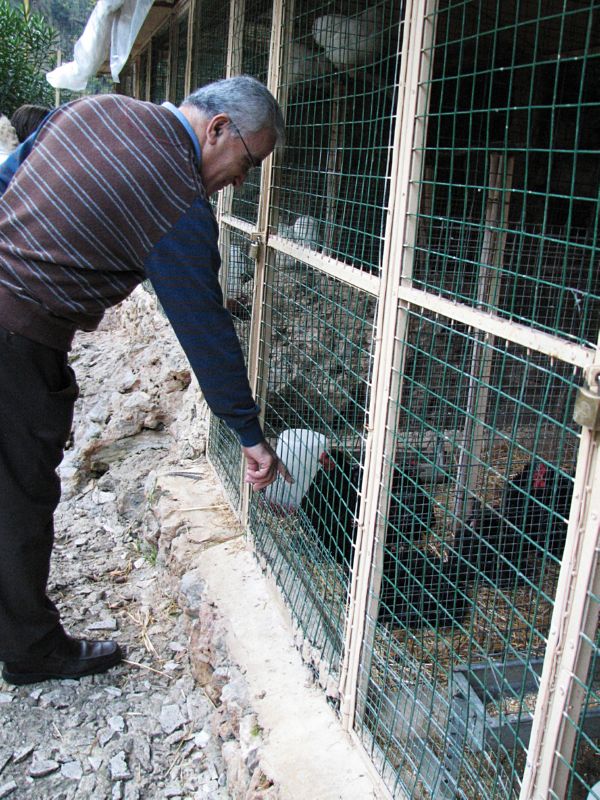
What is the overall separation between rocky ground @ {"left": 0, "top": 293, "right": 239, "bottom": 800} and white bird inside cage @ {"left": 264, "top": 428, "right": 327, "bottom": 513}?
0.68 meters

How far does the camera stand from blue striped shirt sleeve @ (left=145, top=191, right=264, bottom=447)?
2.12 m

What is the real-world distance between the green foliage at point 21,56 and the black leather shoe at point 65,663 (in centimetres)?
1124

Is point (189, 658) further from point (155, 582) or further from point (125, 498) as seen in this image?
point (125, 498)

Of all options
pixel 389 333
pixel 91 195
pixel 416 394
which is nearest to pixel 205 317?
pixel 91 195

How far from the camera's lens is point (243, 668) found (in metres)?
2.52

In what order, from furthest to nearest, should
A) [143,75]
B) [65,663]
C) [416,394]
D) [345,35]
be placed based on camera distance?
[143,75] < [416,394] < [65,663] < [345,35]

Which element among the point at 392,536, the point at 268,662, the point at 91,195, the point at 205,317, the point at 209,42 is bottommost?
the point at 268,662

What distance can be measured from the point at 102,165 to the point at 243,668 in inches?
63.4

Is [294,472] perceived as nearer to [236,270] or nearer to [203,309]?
[203,309]

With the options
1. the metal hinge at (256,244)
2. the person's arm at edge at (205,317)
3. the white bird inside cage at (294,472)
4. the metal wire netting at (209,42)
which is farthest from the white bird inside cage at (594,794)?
the metal wire netting at (209,42)

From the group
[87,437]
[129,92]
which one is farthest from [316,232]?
[129,92]

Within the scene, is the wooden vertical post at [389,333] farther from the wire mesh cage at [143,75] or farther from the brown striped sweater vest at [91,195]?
the wire mesh cage at [143,75]

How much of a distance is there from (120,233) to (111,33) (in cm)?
320

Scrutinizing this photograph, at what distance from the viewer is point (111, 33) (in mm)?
4660
